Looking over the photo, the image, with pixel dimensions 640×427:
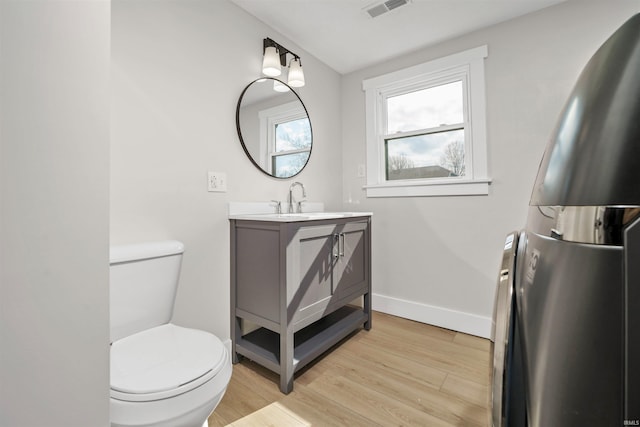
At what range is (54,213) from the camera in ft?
1.84

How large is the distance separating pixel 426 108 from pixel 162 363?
249 cm

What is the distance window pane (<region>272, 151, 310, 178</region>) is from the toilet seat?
125cm

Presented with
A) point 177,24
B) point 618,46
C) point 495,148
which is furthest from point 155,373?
point 495,148

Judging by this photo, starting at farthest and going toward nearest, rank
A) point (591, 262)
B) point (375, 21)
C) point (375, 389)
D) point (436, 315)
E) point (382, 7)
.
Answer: point (436, 315), point (375, 21), point (382, 7), point (375, 389), point (591, 262)

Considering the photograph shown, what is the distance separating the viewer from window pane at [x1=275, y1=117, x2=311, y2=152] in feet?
6.97

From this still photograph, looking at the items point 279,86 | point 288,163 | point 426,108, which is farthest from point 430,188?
→ point 279,86

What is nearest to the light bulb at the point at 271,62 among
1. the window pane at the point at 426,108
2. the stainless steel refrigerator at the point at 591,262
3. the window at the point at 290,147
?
the window at the point at 290,147

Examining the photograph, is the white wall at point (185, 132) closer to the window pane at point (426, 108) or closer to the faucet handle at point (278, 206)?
the faucet handle at point (278, 206)

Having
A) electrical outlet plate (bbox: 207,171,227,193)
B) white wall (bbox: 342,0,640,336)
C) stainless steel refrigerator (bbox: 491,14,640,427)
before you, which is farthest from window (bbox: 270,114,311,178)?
stainless steel refrigerator (bbox: 491,14,640,427)

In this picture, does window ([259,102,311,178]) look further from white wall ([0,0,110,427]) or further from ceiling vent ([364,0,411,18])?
white wall ([0,0,110,427])

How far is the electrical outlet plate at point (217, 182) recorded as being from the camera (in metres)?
1.67

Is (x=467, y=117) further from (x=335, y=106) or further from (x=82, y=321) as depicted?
(x=82, y=321)

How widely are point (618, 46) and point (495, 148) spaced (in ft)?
6.58

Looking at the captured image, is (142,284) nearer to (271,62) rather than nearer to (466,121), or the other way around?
(271,62)
